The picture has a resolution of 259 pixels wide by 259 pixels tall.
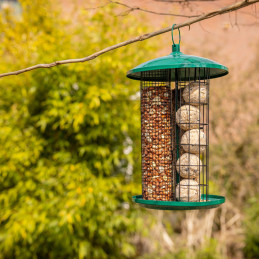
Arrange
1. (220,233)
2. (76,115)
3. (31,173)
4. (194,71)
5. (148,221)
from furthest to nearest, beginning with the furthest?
(220,233), (148,221), (31,173), (76,115), (194,71)

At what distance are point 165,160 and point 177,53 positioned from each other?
1.70ft

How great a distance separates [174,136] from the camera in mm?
2062

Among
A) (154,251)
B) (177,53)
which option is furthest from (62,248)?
(177,53)

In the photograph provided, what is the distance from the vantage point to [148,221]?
4.68 m

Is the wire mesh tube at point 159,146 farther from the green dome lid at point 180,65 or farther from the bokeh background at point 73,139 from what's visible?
the bokeh background at point 73,139

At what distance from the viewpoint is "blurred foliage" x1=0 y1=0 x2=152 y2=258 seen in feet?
13.3

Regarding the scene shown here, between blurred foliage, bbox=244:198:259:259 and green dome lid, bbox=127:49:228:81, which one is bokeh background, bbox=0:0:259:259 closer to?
blurred foliage, bbox=244:198:259:259

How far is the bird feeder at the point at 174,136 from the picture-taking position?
1.93 metres

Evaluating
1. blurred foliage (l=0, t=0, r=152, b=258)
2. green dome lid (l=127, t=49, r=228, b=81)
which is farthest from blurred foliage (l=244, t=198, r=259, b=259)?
green dome lid (l=127, t=49, r=228, b=81)

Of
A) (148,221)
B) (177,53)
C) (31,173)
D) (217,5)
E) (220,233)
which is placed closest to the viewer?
(177,53)

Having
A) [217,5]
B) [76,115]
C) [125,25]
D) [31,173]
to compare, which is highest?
[125,25]

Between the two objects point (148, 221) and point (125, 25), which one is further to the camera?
point (148, 221)

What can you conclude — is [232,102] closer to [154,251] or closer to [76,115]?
[154,251]

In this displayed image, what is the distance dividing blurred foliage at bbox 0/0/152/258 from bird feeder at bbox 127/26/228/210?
179cm
